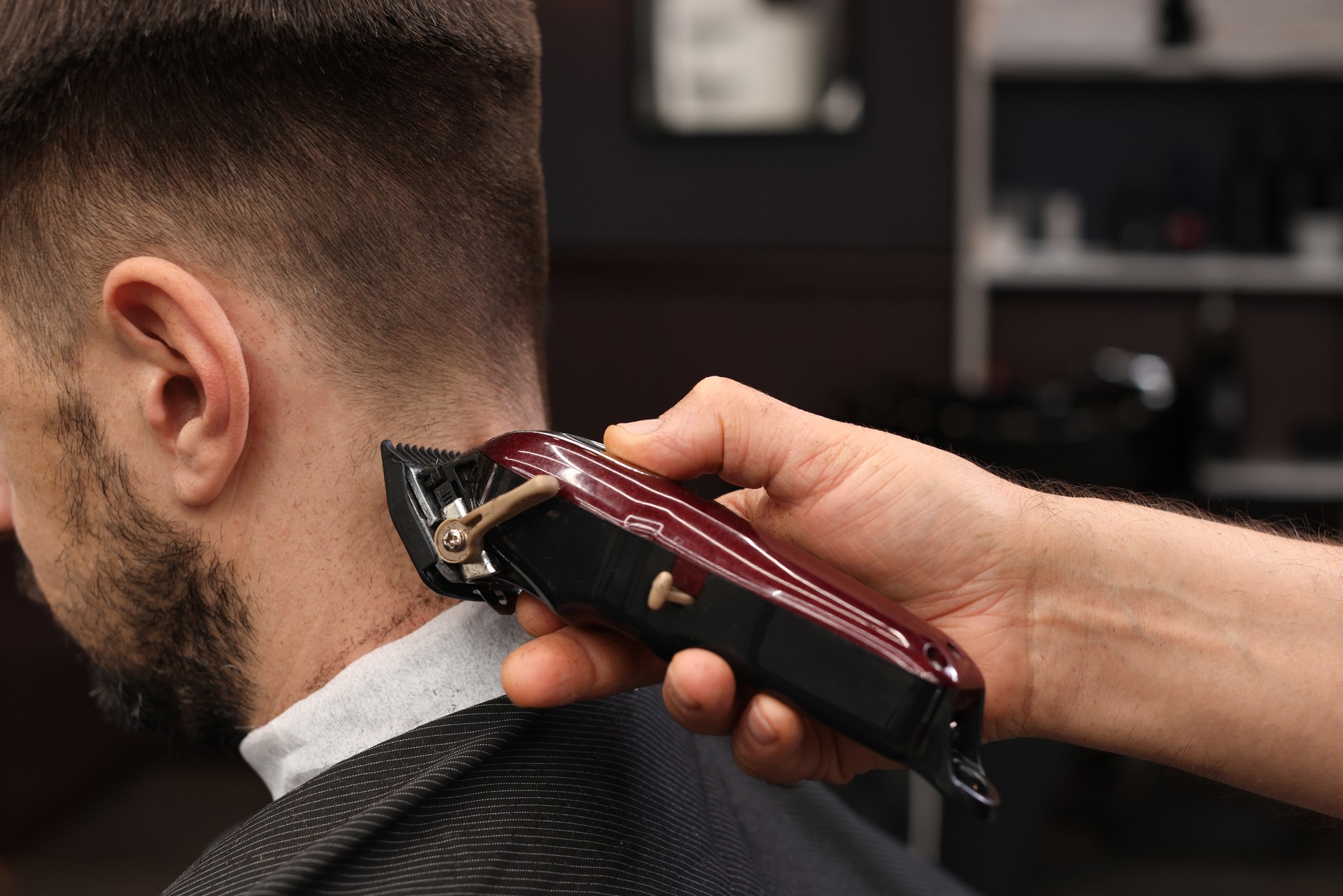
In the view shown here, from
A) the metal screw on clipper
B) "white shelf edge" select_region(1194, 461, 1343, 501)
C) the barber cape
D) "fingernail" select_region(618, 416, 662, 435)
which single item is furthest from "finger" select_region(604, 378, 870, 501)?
"white shelf edge" select_region(1194, 461, 1343, 501)

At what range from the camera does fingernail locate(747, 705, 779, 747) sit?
687 mm

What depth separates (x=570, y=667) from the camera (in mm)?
792

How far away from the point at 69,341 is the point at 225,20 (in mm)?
305

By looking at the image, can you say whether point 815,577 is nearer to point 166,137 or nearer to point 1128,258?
point 166,137

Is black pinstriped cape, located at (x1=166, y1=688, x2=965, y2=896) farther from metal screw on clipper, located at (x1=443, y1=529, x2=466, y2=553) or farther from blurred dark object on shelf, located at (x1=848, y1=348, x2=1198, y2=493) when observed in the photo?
blurred dark object on shelf, located at (x1=848, y1=348, x2=1198, y2=493)

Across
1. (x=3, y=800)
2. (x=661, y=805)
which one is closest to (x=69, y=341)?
(x=661, y=805)

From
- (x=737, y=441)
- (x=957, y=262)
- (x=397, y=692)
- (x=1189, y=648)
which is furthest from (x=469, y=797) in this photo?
(x=957, y=262)

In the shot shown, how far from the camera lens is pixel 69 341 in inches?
34.3

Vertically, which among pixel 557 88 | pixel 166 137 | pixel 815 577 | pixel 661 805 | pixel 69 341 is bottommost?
pixel 661 805

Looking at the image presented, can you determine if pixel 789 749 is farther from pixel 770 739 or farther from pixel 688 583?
pixel 688 583

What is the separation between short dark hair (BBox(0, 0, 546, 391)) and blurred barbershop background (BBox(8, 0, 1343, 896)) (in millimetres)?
1833

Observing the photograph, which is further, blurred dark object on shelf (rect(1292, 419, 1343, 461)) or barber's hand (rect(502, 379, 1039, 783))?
blurred dark object on shelf (rect(1292, 419, 1343, 461))

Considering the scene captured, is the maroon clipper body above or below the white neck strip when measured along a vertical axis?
above

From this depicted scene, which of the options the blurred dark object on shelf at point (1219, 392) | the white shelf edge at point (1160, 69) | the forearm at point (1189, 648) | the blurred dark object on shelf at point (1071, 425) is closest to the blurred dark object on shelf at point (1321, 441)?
the blurred dark object on shelf at point (1219, 392)
